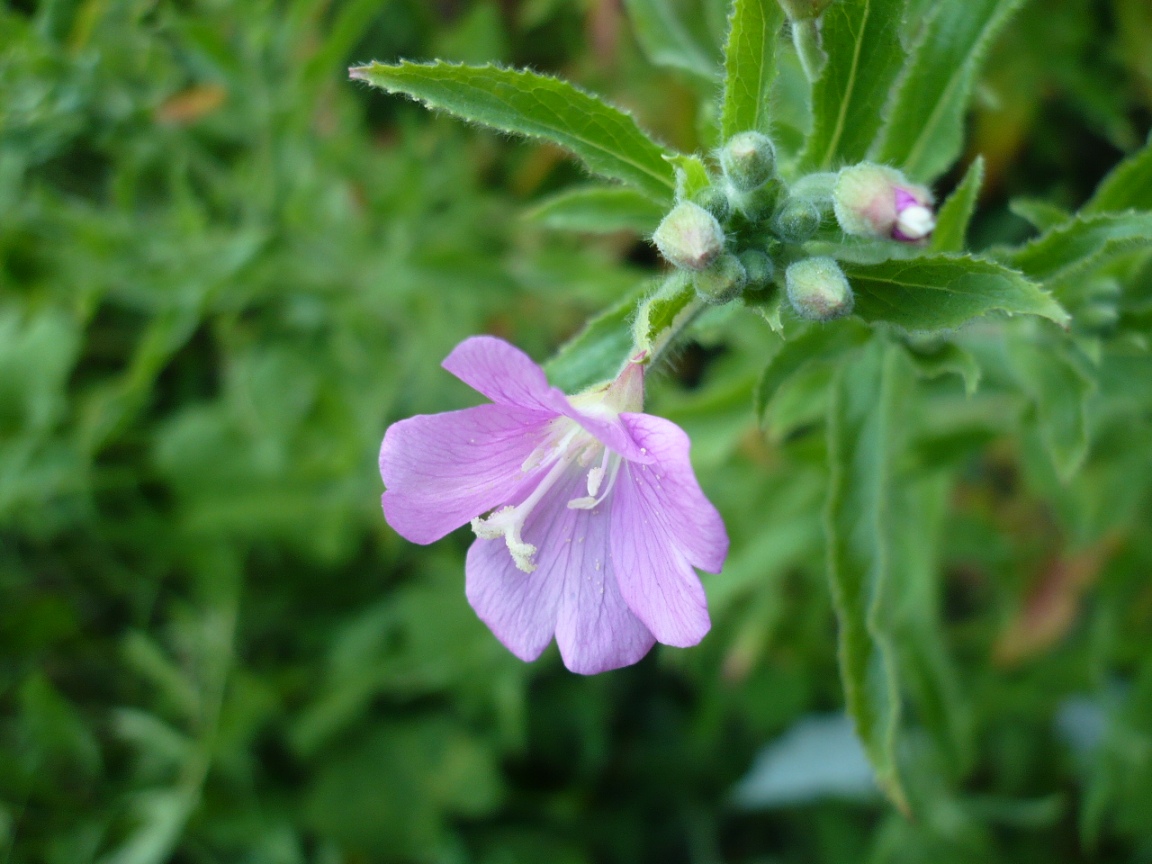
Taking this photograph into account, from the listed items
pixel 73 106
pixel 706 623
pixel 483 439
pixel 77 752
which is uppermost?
pixel 73 106

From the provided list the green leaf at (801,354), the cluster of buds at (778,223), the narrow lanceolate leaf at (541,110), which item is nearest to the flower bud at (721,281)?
the cluster of buds at (778,223)

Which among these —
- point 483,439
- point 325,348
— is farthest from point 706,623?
point 325,348

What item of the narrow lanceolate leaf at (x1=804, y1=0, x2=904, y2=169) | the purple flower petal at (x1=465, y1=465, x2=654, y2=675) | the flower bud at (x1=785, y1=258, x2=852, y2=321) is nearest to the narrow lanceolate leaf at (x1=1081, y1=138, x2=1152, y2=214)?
the narrow lanceolate leaf at (x1=804, y1=0, x2=904, y2=169)

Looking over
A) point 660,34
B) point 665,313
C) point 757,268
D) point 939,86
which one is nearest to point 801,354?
point 757,268

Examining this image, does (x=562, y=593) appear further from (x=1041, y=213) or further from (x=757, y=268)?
(x=1041, y=213)

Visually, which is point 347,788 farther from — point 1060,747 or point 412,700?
point 1060,747

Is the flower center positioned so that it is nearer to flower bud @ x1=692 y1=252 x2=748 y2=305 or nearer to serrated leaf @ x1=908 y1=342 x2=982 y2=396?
flower bud @ x1=692 y1=252 x2=748 y2=305

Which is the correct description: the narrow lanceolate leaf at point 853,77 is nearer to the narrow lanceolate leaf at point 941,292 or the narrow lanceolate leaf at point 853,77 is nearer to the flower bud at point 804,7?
the flower bud at point 804,7
